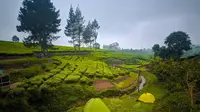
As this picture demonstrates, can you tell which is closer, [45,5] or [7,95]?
[7,95]

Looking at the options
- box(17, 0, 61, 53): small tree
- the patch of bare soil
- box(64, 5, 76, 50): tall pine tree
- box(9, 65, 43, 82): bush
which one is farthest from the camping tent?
box(64, 5, 76, 50): tall pine tree

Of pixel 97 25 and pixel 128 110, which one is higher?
pixel 97 25

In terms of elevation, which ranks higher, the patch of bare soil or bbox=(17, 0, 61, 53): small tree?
bbox=(17, 0, 61, 53): small tree

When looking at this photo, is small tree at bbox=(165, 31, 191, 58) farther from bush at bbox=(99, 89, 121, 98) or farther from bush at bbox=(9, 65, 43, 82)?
bush at bbox=(9, 65, 43, 82)

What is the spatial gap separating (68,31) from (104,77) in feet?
70.7

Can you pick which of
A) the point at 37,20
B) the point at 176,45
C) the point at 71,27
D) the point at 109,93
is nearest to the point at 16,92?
the point at 109,93

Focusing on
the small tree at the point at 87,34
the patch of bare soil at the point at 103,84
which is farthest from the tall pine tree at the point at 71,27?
the patch of bare soil at the point at 103,84

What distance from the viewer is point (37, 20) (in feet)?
75.9

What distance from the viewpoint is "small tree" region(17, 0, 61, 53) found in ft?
75.8

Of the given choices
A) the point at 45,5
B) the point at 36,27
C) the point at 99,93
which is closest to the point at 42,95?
the point at 99,93

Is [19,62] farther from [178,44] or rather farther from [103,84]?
[178,44]

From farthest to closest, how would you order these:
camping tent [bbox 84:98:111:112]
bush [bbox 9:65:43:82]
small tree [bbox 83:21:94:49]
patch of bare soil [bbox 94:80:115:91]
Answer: small tree [bbox 83:21:94:49] → patch of bare soil [bbox 94:80:115:91] → bush [bbox 9:65:43:82] → camping tent [bbox 84:98:111:112]

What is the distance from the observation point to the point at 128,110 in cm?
1232

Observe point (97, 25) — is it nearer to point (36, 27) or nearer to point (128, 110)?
point (36, 27)
